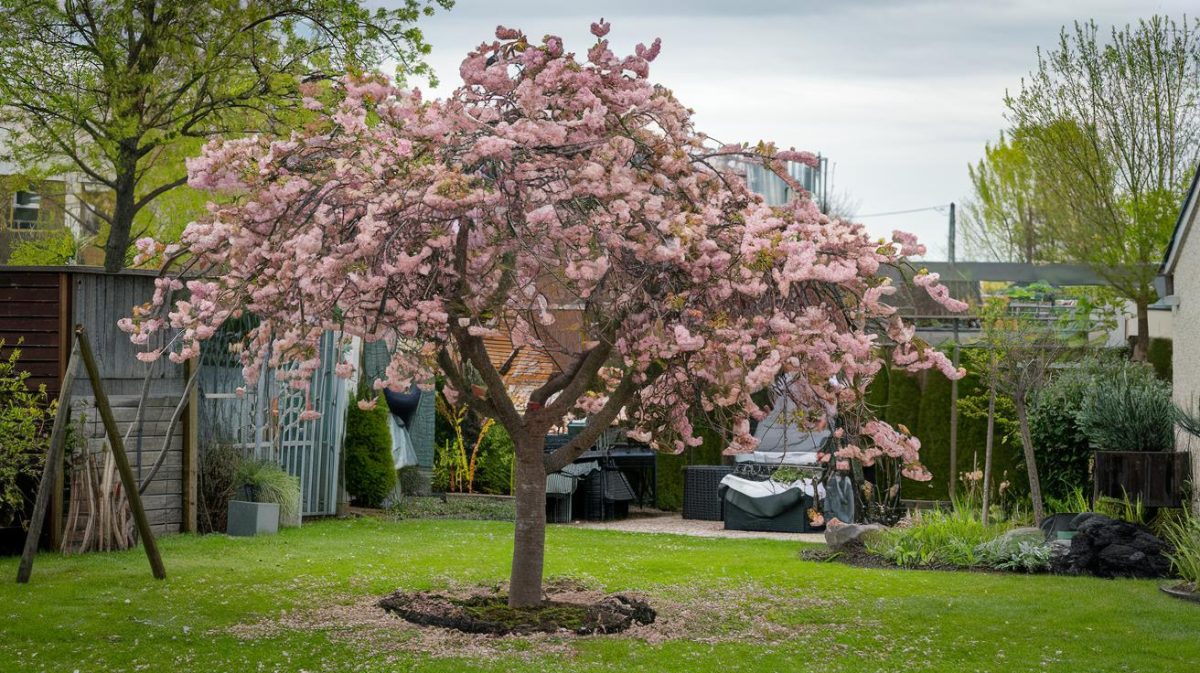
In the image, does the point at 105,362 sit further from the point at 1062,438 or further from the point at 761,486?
the point at 1062,438

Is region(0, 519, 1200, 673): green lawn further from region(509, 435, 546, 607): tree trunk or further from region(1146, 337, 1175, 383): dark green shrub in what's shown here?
region(1146, 337, 1175, 383): dark green shrub

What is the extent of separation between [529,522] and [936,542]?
445 cm

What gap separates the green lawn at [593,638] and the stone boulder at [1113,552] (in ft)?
0.88

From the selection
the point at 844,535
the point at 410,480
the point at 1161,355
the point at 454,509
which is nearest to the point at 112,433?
the point at 844,535

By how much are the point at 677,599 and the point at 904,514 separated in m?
6.82

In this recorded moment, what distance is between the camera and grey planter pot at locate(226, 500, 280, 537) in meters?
11.8

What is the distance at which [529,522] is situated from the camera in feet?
25.3

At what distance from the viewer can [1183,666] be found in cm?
657

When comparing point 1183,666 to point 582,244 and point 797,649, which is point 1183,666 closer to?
point 797,649

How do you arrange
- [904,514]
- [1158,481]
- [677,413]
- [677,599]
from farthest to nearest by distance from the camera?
1. [904,514]
2. [1158,481]
3. [677,599]
4. [677,413]

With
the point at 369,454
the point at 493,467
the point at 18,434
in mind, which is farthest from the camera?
the point at 493,467

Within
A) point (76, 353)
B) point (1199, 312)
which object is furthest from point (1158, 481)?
point (76, 353)

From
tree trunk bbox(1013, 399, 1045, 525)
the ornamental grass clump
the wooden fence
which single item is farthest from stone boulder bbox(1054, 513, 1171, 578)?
the wooden fence

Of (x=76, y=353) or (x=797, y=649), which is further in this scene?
(x=76, y=353)
